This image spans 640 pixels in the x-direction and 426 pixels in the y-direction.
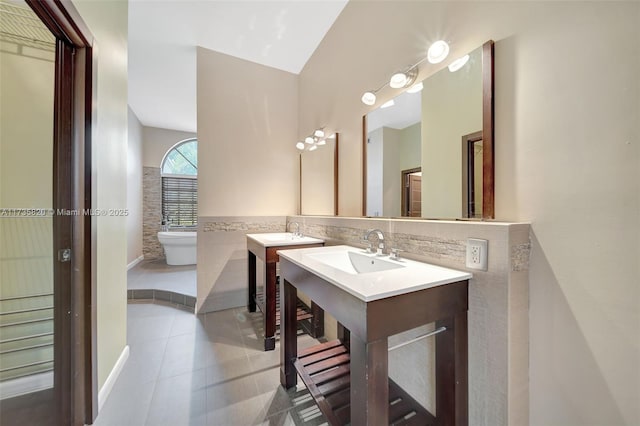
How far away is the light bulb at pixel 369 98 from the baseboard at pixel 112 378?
2.36 m

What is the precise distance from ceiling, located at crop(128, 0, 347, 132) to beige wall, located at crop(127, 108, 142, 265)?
4.02 feet

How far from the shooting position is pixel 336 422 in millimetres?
1019

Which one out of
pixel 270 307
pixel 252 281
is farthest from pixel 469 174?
pixel 252 281

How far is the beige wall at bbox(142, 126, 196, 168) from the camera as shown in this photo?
188 inches

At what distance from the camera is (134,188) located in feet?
13.8

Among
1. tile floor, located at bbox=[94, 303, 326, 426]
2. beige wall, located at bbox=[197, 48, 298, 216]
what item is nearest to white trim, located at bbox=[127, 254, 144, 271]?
tile floor, located at bbox=[94, 303, 326, 426]

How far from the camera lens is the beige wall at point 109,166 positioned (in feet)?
4.20

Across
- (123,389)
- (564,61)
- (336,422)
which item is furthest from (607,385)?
(123,389)

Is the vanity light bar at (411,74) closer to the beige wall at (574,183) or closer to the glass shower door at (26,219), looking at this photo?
the beige wall at (574,183)

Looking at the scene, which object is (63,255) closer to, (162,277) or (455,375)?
(455,375)

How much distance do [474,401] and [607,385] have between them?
0.42 m

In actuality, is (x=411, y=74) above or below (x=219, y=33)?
below

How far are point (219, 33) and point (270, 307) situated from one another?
2576mm

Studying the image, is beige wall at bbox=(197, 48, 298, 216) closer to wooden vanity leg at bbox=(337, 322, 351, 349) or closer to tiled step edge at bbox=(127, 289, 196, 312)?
tiled step edge at bbox=(127, 289, 196, 312)
